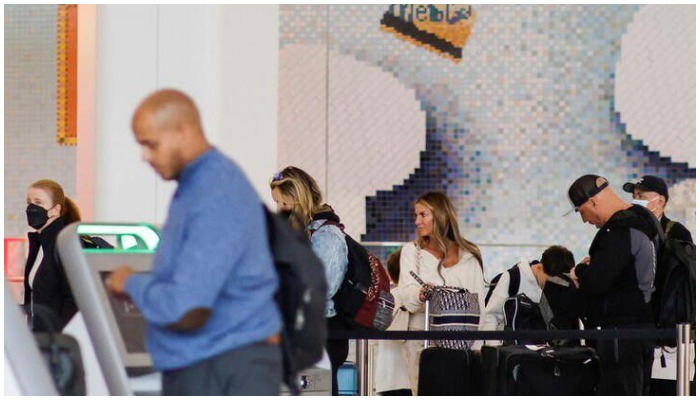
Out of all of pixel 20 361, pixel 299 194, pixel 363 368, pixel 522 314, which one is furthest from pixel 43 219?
pixel 20 361

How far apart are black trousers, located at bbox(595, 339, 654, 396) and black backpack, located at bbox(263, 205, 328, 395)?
123 inches

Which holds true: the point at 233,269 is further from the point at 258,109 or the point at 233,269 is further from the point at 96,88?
the point at 258,109

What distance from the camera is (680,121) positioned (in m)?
8.98

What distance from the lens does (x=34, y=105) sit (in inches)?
327

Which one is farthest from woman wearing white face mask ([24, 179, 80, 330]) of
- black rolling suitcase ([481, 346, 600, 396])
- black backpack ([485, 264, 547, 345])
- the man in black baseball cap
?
the man in black baseball cap

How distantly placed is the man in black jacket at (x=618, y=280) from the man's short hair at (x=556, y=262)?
108 centimetres

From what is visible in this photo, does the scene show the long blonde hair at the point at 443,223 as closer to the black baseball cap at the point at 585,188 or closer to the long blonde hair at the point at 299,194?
the black baseball cap at the point at 585,188

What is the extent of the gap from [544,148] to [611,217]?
3367 mm

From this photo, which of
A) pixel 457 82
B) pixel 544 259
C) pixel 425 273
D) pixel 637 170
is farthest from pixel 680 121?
pixel 425 273

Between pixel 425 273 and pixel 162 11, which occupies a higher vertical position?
pixel 162 11

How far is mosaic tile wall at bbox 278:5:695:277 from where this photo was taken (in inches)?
351

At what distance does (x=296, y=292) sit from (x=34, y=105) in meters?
5.87

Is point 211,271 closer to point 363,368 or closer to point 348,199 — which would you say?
point 363,368

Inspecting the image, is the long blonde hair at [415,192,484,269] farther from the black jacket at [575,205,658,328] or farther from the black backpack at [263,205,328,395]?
the black backpack at [263,205,328,395]
